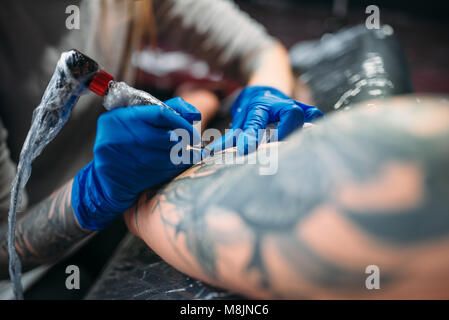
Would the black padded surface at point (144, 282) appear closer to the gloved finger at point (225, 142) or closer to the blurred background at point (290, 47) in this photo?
the blurred background at point (290, 47)

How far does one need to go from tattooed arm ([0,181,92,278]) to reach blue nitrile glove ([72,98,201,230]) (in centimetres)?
3

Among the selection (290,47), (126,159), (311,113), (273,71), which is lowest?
(126,159)

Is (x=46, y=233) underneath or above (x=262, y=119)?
underneath

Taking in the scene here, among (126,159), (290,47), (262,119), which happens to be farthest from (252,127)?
(290,47)

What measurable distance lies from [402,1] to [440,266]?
2.94 metres

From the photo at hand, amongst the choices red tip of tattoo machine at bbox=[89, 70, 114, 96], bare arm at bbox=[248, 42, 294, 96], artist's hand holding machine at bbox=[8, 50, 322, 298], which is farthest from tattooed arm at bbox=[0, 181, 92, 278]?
bare arm at bbox=[248, 42, 294, 96]

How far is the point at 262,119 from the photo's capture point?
0.49 meters

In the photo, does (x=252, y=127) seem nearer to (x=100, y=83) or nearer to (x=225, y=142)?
(x=225, y=142)

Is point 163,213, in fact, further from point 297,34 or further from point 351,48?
point 297,34

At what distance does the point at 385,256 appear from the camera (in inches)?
10.3

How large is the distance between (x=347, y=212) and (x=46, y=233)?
1.53ft
